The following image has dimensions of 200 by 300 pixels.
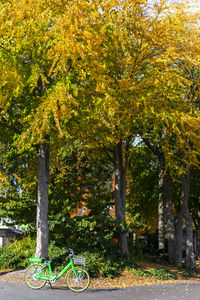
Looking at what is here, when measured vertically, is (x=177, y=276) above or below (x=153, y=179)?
below

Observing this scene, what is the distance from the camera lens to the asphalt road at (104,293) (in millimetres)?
8336

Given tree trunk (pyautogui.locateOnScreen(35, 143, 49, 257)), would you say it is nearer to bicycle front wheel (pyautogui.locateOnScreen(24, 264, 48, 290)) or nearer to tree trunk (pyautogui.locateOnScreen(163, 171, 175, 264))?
bicycle front wheel (pyautogui.locateOnScreen(24, 264, 48, 290))

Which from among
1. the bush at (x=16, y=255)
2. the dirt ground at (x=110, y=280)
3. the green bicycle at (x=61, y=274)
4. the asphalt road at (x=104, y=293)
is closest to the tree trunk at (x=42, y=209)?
the dirt ground at (x=110, y=280)

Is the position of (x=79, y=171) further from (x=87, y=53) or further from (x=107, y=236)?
(x=87, y=53)

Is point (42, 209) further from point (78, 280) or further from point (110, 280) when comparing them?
point (110, 280)

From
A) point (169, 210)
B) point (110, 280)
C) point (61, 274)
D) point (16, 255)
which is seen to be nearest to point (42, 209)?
point (16, 255)

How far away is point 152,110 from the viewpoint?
1105 centimetres

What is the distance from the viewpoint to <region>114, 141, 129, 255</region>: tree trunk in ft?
46.5

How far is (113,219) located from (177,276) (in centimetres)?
331

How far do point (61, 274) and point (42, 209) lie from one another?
2776 millimetres

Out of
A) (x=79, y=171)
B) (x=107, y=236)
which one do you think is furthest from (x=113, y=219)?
(x=79, y=171)

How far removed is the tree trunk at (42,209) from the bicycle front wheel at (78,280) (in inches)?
90.0

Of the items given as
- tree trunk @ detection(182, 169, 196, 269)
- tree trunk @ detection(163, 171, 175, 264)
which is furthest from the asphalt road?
tree trunk @ detection(163, 171, 175, 264)

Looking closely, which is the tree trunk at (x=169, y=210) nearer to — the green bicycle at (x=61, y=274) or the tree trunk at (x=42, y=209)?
the tree trunk at (x=42, y=209)
